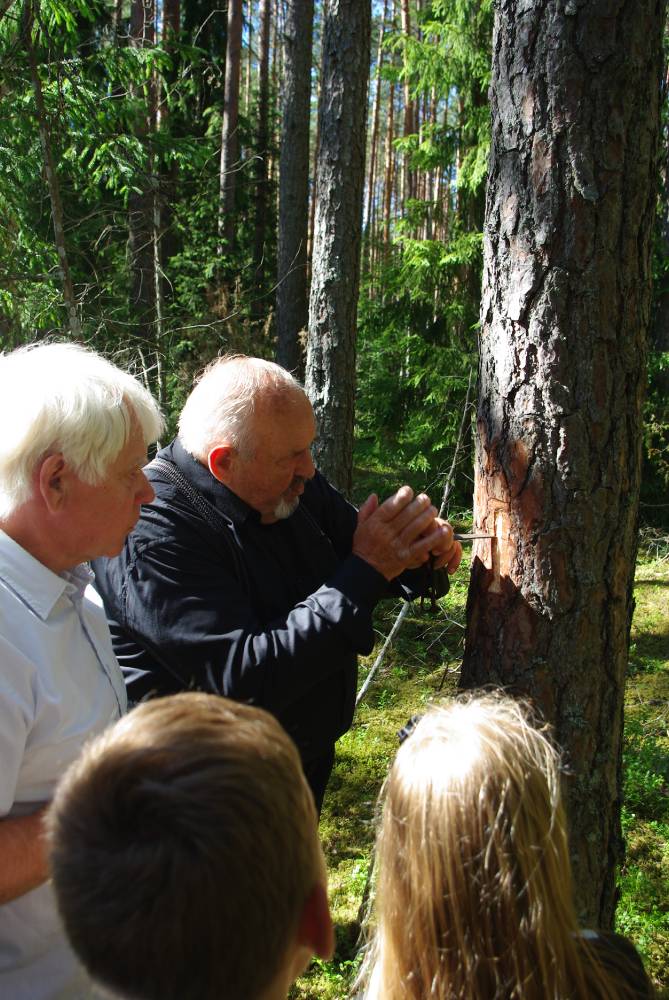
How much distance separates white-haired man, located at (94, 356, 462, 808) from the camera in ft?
6.15

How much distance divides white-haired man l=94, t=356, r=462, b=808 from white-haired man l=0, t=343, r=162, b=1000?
23 cm

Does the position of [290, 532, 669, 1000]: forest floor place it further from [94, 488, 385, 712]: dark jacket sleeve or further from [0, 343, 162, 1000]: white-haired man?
[0, 343, 162, 1000]: white-haired man

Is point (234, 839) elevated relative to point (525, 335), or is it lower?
lower

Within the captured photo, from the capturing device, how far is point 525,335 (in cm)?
194

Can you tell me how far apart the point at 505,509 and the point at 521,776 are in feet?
3.24

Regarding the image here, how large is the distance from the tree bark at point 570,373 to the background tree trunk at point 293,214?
7259 mm

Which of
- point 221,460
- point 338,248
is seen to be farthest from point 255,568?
point 338,248

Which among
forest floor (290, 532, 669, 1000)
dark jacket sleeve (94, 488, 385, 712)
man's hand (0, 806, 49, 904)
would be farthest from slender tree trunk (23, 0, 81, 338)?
man's hand (0, 806, 49, 904)

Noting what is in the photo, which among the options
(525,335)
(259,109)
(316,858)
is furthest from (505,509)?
(259,109)

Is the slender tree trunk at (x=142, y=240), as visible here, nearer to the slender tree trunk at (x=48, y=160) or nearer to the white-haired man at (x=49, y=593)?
the slender tree trunk at (x=48, y=160)

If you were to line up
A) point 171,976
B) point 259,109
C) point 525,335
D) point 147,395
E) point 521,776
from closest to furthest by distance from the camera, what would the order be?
point 171,976 < point 521,776 < point 147,395 < point 525,335 < point 259,109

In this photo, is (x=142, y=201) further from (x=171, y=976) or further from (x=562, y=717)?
(x=171, y=976)

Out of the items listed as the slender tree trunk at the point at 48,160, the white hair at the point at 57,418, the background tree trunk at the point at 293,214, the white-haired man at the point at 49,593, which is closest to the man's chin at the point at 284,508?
the white-haired man at the point at 49,593

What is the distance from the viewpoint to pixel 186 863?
813 mm
